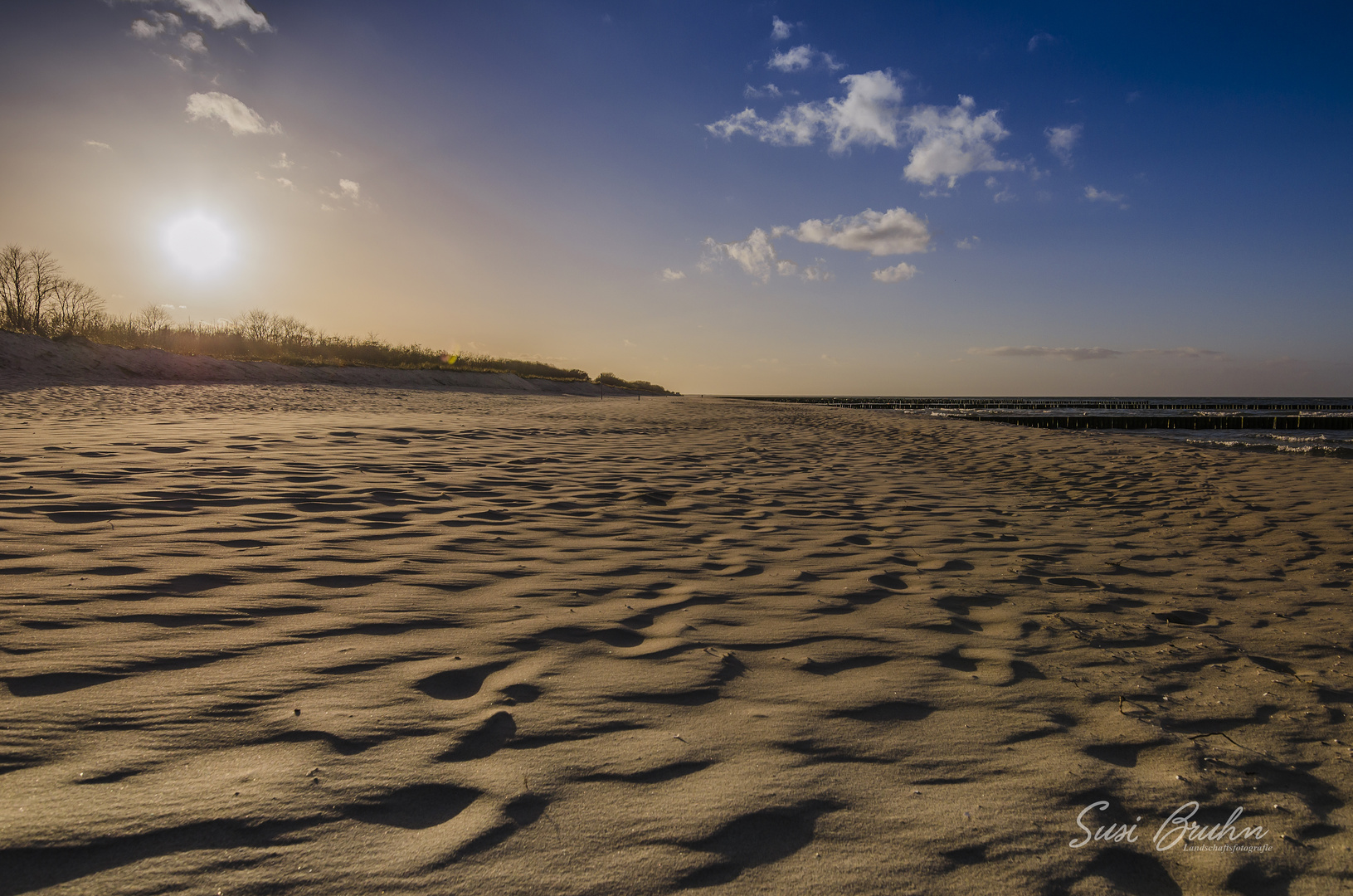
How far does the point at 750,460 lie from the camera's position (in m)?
8.66

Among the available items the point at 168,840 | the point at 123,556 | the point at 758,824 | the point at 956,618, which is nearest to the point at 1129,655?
the point at 956,618

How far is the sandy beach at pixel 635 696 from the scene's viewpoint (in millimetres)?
1429

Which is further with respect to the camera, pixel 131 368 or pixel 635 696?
pixel 131 368

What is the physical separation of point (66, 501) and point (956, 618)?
5733mm

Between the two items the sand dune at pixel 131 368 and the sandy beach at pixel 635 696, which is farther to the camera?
the sand dune at pixel 131 368

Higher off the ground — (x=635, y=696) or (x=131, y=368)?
(x=131, y=368)

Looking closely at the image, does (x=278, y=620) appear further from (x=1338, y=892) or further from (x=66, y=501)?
(x=1338, y=892)

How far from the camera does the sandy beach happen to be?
1.43 meters

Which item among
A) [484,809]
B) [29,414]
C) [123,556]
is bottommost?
[484,809]

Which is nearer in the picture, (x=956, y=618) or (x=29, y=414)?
(x=956, y=618)

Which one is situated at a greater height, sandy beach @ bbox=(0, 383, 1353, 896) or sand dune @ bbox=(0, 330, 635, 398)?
sand dune @ bbox=(0, 330, 635, 398)

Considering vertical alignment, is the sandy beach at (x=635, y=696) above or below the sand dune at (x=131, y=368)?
below

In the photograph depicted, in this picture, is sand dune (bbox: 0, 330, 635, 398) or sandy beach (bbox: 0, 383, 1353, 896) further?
sand dune (bbox: 0, 330, 635, 398)

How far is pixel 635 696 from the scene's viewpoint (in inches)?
85.3
